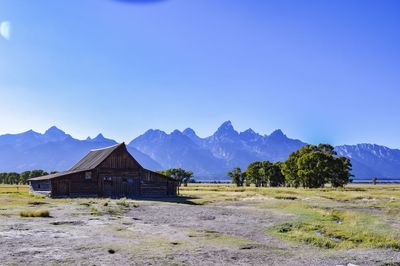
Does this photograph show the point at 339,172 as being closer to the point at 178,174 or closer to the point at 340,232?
the point at 178,174

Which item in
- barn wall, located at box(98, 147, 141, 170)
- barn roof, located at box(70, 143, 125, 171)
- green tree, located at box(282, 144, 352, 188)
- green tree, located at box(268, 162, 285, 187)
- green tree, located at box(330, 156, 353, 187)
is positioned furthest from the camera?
green tree, located at box(268, 162, 285, 187)

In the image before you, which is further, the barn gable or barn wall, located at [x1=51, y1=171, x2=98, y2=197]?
the barn gable

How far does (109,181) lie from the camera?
6366 cm

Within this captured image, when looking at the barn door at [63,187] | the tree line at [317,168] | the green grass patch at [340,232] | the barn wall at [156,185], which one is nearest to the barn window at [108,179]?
the barn wall at [156,185]

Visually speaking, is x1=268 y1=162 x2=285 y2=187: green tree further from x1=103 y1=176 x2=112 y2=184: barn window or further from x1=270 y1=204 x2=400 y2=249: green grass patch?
x1=270 y1=204 x2=400 y2=249: green grass patch

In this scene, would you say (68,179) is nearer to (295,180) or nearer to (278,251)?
(278,251)

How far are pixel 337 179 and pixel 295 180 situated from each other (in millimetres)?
A: 9763

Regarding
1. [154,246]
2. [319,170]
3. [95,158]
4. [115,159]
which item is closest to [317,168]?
[319,170]

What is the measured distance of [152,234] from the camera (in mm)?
22734

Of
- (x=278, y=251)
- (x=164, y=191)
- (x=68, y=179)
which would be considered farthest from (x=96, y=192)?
(x=278, y=251)

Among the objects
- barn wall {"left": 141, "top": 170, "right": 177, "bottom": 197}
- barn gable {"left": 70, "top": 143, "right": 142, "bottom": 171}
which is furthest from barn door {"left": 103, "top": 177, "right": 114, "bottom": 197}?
barn wall {"left": 141, "top": 170, "right": 177, "bottom": 197}

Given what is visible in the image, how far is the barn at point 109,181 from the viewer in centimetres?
6128

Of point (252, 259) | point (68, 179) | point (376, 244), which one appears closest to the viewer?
point (252, 259)

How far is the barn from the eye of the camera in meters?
61.3
